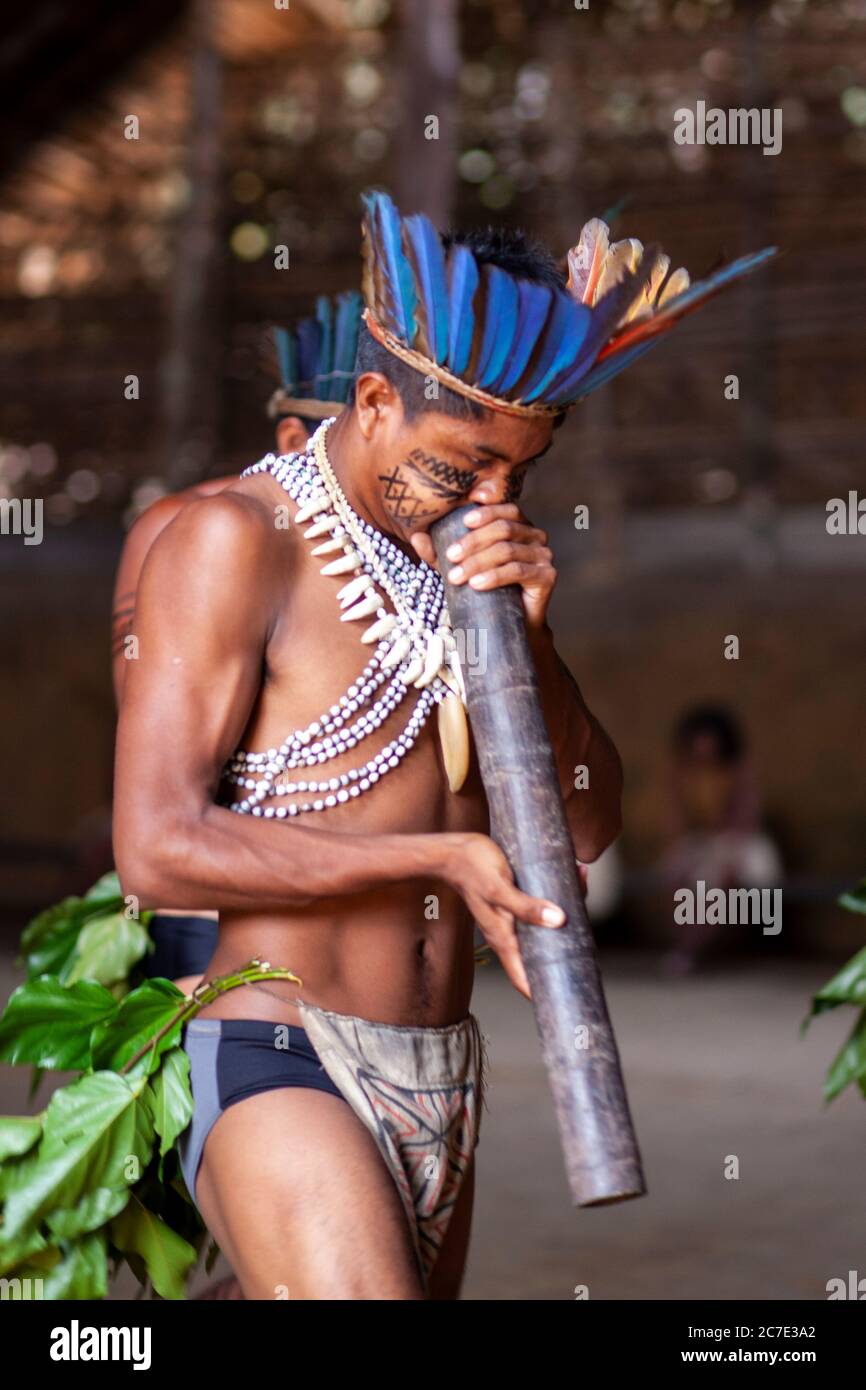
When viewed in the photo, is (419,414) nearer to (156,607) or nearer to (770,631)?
(156,607)

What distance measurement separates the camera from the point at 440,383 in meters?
2.09

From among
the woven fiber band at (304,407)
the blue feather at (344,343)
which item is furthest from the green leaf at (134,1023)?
the blue feather at (344,343)

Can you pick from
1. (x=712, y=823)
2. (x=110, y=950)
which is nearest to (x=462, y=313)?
(x=110, y=950)

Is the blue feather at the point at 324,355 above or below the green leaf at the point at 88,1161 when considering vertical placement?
above

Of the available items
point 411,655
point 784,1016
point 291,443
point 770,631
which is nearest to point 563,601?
point 770,631

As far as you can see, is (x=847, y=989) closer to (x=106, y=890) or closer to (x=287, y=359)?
(x=106, y=890)

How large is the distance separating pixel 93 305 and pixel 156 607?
8789 millimetres

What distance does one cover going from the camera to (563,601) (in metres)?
9.31

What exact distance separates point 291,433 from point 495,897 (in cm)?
191

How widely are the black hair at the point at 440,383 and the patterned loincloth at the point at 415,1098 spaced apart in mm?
732

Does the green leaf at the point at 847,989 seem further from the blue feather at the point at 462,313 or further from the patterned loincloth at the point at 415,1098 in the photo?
the blue feather at the point at 462,313

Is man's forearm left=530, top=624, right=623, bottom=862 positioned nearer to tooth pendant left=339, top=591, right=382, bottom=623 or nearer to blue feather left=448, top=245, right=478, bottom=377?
tooth pendant left=339, top=591, right=382, bottom=623

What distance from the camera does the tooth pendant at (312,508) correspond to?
222 centimetres

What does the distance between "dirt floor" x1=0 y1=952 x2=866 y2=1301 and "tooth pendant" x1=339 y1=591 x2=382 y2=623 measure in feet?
7.35
